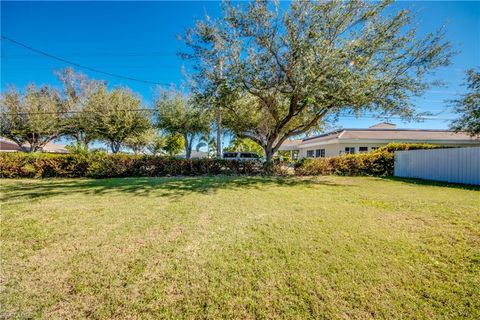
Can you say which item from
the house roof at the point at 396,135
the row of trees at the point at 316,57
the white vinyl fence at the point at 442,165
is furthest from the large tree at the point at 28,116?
the white vinyl fence at the point at 442,165

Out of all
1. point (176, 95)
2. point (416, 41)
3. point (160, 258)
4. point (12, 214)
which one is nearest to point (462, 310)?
point (160, 258)

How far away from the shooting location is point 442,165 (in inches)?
452

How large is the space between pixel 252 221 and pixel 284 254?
1.39m

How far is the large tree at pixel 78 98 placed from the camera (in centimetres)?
2226

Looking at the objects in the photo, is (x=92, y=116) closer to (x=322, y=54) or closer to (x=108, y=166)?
(x=108, y=166)

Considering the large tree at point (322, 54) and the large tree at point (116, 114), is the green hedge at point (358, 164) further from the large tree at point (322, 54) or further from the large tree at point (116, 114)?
the large tree at point (116, 114)

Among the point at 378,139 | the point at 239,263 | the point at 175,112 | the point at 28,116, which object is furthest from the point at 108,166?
the point at 378,139

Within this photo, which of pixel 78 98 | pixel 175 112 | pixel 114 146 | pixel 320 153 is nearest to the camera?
pixel 175 112

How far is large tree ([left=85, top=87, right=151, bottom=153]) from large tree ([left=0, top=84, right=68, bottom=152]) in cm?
402

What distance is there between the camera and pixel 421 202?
20.1 feet

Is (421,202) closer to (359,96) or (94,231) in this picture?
(359,96)

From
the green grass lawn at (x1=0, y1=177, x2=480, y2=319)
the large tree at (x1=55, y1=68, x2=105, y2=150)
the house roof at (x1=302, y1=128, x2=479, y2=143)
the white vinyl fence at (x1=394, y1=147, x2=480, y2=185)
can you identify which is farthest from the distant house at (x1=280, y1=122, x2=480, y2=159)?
the large tree at (x1=55, y1=68, x2=105, y2=150)

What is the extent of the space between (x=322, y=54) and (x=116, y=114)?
18.8 meters

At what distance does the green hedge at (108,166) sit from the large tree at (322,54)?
4.46 meters
